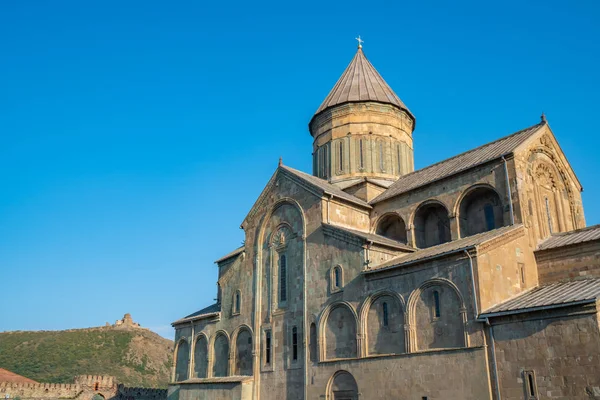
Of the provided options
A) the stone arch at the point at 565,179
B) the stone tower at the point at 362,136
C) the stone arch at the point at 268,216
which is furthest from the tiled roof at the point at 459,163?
the stone arch at the point at 268,216

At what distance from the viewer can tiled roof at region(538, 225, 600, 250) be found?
57.7ft

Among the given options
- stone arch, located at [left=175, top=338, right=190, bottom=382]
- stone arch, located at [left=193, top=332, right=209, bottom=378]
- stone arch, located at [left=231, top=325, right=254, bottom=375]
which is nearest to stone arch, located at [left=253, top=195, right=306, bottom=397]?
stone arch, located at [left=231, top=325, right=254, bottom=375]

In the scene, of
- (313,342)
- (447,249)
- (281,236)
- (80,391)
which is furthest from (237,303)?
(80,391)

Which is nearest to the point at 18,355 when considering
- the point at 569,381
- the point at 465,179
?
the point at 465,179

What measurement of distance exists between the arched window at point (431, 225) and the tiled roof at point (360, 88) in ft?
26.3

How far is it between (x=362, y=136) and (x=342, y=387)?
13.2m

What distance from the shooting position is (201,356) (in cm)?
2591

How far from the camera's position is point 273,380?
70.2 ft

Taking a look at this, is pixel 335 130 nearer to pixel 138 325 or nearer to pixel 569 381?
pixel 569 381

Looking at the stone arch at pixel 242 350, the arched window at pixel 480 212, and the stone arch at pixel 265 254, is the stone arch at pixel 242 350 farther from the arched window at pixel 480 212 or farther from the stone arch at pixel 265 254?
the arched window at pixel 480 212

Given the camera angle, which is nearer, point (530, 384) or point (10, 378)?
point (530, 384)

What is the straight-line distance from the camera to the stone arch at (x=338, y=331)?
18719 millimetres

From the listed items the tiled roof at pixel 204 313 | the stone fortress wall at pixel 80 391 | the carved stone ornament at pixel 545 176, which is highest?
the carved stone ornament at pixel 545 176

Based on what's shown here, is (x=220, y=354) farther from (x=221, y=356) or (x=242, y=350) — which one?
(x=242, y=350)
